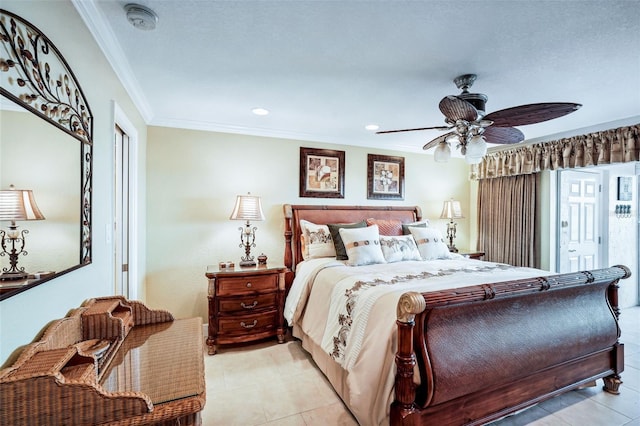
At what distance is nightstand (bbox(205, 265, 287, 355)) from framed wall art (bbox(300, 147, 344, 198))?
48.0 inches

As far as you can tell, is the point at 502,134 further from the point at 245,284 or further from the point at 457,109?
the point at 245,284

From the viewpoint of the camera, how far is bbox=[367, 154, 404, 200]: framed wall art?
14.1ft

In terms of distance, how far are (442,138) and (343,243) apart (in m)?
1.44

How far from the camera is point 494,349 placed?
5.91 feet

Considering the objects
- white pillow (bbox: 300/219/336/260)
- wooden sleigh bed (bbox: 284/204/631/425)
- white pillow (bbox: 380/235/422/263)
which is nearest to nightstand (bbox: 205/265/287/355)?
white pillow (bbox: 300/219/336/260)

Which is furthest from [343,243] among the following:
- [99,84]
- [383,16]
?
[99,84]

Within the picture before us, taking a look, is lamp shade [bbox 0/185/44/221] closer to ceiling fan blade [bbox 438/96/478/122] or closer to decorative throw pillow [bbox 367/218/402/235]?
ceiling fan blade [bbox 438/96/478/122]

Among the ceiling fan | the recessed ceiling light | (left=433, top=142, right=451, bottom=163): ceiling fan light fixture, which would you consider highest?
the recessed ceiling light

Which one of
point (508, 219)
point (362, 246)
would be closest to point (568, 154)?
point (508, 219)

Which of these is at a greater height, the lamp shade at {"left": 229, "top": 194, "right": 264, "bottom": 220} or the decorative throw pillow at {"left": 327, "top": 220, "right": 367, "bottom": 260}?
the lamp shade at {"left": 229, "top": 194, "right": 264, "bottom": 220}

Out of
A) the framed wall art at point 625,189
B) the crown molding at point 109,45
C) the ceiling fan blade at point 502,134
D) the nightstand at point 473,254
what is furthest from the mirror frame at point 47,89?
the framed wall art at point 625,189

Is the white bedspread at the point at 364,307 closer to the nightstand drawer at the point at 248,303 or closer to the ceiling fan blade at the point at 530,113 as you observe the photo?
the nightstand drawer at the point at 248,303

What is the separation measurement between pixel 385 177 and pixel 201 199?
100 inches

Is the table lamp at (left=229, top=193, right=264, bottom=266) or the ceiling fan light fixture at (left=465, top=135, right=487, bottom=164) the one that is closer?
the ceiling fan light fixture at (left=465, top=135, right=487, bottom=164)
